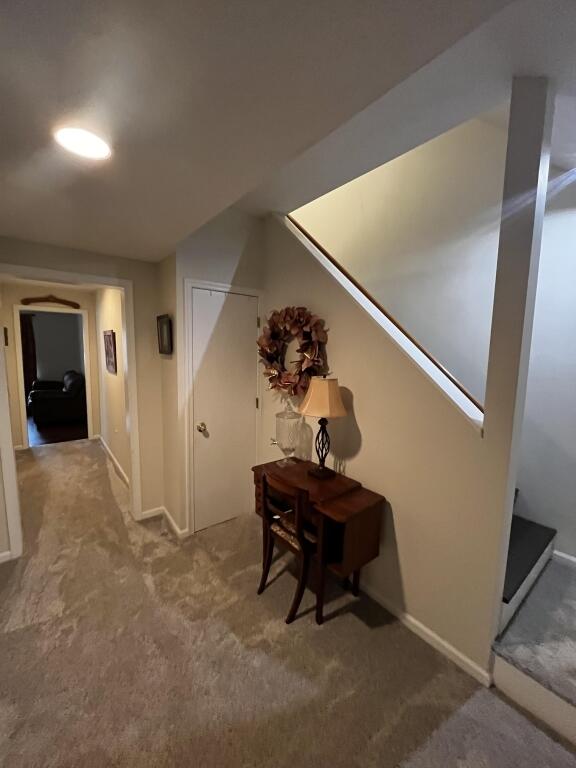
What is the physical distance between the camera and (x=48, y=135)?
3.51 feet

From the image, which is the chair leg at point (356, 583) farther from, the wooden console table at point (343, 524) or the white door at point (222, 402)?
the white door at point (222, 402)

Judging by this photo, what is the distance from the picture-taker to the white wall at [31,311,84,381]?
720cm

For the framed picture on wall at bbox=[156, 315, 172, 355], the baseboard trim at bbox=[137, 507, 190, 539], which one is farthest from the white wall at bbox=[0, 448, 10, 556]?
the framed picture on wall at bbox=[156, 315, 172, 355]

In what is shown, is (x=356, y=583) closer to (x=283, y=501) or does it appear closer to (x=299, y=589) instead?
(x=299, y=589)

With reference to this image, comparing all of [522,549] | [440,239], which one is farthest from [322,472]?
[440,239]

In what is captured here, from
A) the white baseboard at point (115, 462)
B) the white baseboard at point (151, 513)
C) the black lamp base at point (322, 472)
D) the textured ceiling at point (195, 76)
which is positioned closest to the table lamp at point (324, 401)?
the black lamp base at point (322, 472)

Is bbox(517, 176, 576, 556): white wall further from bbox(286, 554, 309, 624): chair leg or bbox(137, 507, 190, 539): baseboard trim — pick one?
bbox(137, 507, 190, 539): baseboard trim

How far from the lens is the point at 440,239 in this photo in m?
2.44

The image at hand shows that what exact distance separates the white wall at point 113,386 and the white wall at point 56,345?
3.29 m

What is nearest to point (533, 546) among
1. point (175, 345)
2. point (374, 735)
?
point (374, 735)

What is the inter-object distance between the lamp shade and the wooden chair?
451 millimetres

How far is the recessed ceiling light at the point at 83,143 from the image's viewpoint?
1.06m

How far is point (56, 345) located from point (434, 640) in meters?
8.64

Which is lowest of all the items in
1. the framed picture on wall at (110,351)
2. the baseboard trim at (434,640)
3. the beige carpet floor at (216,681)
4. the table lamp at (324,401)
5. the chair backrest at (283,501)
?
the beige carpet floor at (216,681)
